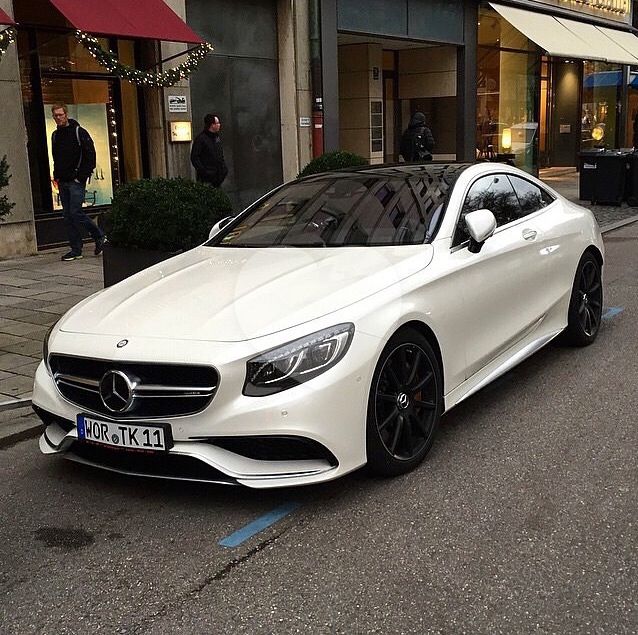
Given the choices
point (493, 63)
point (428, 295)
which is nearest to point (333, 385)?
point (428, 295)

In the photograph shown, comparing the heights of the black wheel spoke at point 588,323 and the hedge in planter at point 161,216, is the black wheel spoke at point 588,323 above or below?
below

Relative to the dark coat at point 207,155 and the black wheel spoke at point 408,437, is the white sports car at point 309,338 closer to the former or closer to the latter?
the black wheel spoke at point 408,437

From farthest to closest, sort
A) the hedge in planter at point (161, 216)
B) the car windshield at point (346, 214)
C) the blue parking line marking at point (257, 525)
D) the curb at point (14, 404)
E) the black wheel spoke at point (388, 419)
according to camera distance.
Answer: the hedge in planter at point (161, 216), the curb at point (14, 404), the car windshield at point (346, 214), the black wheel spoke at point (388, 419), the blue parking line marking at point (257, 525)

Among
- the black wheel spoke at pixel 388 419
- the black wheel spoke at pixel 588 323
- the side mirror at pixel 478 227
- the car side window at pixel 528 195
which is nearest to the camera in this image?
the black wheel spoke at pixel 388 419

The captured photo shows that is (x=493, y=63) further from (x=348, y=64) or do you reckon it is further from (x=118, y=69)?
(x=118, y=69)

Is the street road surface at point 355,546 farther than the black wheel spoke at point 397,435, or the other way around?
the black wheel spoke at point 397,435

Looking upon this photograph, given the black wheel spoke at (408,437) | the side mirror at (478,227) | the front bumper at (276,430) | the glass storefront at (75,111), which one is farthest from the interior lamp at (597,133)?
the front bumper at (276,430)

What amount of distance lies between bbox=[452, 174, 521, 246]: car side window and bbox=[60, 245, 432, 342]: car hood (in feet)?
1.47

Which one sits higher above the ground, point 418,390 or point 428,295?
point 428,295

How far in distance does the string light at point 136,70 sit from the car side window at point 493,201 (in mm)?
6893

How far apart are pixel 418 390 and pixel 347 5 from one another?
13.9m

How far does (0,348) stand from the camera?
6.95 metres

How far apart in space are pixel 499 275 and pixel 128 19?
8284 millimetres

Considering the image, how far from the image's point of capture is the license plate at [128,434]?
3.71 m
